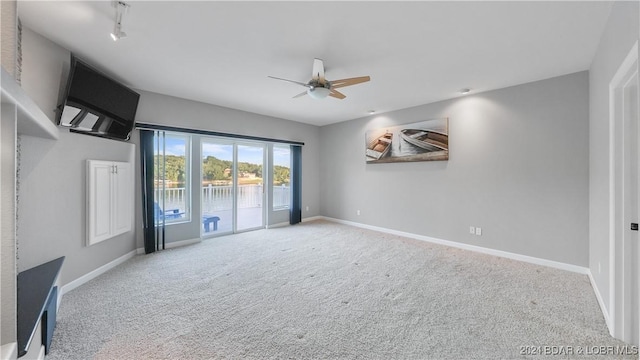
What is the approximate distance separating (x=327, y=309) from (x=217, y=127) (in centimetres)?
395

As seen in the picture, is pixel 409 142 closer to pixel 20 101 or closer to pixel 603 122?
pixel 603 122

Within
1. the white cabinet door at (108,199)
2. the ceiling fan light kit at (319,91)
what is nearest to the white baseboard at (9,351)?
the white cabinet door at (108,199)

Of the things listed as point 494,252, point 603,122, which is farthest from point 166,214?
point 603,122

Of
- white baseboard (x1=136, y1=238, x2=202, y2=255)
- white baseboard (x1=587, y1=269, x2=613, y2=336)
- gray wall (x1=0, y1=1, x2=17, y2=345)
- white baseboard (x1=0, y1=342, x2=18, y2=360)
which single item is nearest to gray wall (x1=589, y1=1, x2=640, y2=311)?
white baseboard (x1=587, y1=269, x2=613, y2=336)

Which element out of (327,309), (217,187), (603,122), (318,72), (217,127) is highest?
(318,72)

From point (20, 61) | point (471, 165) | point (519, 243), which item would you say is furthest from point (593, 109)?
point (20, 61)

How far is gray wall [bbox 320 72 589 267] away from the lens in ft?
10.7

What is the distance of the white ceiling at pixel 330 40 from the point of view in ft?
6.52

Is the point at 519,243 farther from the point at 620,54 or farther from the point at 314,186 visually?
the point at 314,186

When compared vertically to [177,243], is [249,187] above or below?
above

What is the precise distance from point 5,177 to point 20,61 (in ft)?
6.06

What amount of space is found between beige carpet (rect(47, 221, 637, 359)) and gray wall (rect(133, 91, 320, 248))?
40.9 inches

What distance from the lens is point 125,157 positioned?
3.65 m

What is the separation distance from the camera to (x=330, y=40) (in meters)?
2.44
